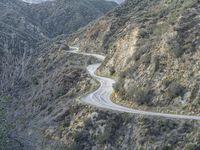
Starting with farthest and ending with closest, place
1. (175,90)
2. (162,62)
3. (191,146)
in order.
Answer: (162,62)
(175,90)
(191,146)

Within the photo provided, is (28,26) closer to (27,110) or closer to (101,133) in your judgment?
(27,110)

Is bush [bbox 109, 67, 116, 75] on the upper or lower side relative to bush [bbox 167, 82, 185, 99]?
lower

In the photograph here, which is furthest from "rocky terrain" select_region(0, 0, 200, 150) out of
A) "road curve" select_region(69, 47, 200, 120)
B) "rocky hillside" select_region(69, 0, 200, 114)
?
"road curve" select_region(69, 47, 200, 120)

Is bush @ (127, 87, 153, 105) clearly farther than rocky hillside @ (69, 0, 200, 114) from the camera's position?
Yes

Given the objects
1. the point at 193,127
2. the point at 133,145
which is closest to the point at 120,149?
the point at 133,145

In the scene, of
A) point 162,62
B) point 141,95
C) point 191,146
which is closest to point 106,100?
point 141,95

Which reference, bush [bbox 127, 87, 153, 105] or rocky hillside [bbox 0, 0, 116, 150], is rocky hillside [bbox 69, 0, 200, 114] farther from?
rocky hillside [bbox 0, 0, 116, 150]

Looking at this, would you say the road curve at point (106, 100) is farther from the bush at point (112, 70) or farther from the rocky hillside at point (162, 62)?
the bush at point (112, 70)

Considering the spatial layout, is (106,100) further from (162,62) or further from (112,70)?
(112,70)
